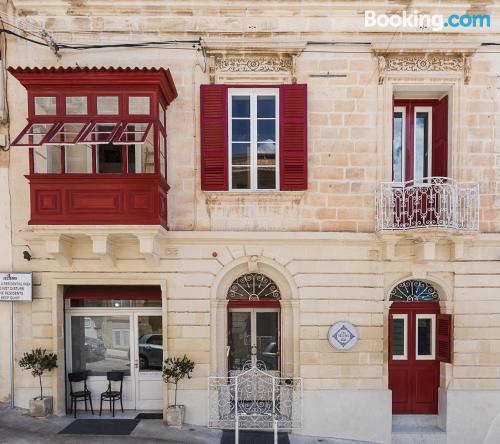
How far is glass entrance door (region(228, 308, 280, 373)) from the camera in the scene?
9195 mm

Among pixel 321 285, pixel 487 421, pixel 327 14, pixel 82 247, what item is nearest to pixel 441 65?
pixel 327 14

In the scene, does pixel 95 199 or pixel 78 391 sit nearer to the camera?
pixel 95 199

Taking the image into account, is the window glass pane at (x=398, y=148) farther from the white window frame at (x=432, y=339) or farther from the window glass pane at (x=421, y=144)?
the white window frame at (x=432, y=339)

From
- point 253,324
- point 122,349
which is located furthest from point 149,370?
point 253,324

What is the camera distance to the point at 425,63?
28.6 feet

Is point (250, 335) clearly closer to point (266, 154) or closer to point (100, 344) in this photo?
point (100, 344)

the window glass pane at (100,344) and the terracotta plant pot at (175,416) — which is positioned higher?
the window glass pane at (100,344)

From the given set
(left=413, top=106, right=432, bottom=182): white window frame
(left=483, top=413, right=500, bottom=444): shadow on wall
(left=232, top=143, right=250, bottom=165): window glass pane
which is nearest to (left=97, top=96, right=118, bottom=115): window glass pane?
(left=232, top=143, right=250, bottom=165): window glass pane

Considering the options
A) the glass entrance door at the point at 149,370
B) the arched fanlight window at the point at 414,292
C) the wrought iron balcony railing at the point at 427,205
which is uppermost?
the wrought iron balcony railing at the point at 427,205

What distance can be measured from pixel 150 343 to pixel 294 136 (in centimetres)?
556

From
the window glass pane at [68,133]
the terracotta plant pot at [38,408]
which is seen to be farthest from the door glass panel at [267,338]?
the window glass pane at [68,133]

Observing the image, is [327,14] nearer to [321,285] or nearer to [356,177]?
[356,177]

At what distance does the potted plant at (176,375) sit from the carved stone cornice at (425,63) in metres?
7.14

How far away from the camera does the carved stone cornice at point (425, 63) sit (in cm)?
869
